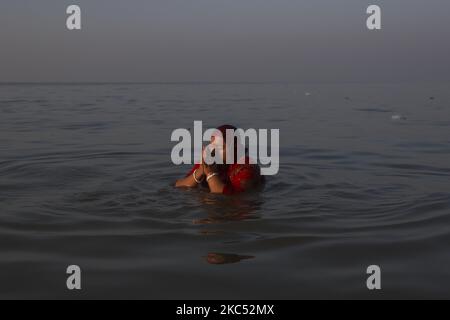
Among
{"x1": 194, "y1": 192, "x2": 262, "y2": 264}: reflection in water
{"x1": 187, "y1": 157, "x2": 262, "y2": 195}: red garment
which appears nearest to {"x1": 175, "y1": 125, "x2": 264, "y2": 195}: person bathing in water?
{"x1": 187, "y1": 157, "x2": 262, "y2": 195}: red garment

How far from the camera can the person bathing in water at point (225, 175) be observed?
26.1ft

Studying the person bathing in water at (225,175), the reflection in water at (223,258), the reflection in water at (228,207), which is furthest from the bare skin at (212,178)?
the reflection in water at (223,258)

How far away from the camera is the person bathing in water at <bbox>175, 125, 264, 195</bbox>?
314 inches

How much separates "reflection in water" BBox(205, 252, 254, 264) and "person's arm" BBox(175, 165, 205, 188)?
3002 mm

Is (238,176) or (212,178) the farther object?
(238,176)

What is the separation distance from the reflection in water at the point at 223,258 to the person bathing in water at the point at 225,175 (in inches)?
106

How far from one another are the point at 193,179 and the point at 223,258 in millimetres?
3284

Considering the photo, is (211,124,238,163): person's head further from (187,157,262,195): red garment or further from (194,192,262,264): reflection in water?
(194,192,262,264): reflection in water

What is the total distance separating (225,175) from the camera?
8219 millimetres

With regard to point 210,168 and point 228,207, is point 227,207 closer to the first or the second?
point 228,207

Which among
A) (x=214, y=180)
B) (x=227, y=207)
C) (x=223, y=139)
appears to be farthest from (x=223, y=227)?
(x=223, y=139)

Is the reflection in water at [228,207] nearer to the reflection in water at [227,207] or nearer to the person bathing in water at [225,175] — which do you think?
the reflection in water at [227,207]
